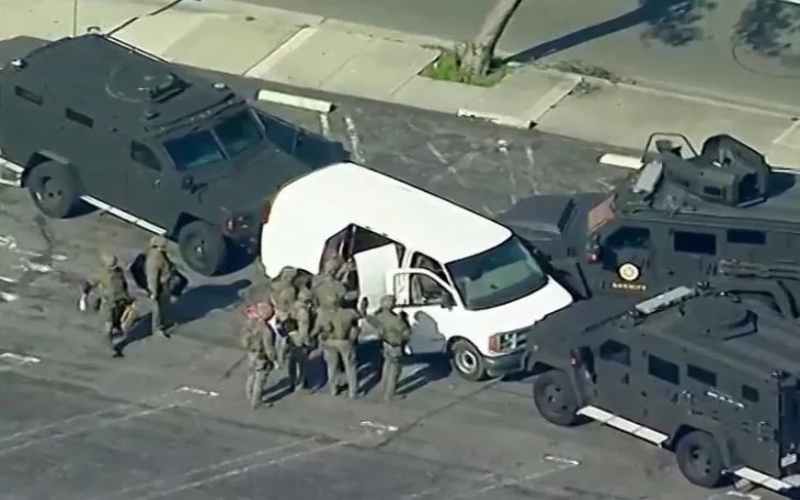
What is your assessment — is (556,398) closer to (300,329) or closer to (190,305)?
(300,329)

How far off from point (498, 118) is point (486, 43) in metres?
1.45

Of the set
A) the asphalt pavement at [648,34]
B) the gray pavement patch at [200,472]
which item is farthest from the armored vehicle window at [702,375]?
the asphalt pavement at [648,34]

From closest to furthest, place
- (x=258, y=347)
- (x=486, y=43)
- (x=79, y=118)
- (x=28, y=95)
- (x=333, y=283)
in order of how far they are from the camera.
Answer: (x=258, y=347) < (x=333, y=283) < (x=79, y=118) < (x=28, y=95) < (x=486, y=43)

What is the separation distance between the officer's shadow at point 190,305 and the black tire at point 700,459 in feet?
21.8

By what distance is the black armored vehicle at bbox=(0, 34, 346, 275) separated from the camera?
30.1 metres

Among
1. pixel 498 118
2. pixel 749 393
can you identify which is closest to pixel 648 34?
pixel 498 118

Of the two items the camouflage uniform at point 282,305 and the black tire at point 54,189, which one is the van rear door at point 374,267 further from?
the black tire at point 54,189

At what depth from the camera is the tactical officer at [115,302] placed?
28062 mm

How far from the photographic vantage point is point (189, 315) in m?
29.4

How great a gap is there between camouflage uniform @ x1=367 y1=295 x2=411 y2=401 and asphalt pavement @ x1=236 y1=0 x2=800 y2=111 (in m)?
9.94

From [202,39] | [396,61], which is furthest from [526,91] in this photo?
[202,39]

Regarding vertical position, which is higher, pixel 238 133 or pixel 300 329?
pixel 238 133

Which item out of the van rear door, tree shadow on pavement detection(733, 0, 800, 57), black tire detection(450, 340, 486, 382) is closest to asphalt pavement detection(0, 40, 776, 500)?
black tire detection(450, 340, 486, 382)

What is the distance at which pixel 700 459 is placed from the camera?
2542 centimetres
